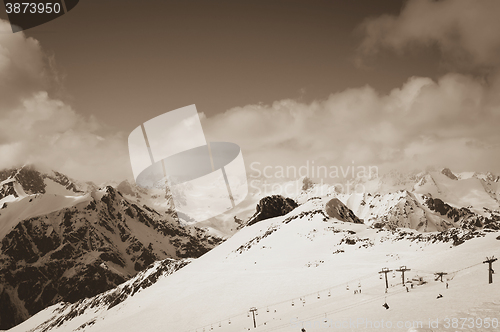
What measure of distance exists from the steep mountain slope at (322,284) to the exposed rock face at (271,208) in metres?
58.8

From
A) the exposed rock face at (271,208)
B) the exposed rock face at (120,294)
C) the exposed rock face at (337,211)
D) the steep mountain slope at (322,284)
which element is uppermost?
the exposed rock face at (271,208)

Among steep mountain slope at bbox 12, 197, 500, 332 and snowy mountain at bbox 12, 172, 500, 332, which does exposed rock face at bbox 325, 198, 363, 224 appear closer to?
snowy mountain at bbox 12, 172, 500, 332

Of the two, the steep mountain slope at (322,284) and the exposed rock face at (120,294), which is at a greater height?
the steep mountain slope at (322,284)

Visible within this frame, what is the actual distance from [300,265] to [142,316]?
4111cm

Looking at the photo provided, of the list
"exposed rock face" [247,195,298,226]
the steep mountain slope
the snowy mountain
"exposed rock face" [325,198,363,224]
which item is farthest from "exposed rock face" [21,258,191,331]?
"exposed rock face" [325,198,363,224]

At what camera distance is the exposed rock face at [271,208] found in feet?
599

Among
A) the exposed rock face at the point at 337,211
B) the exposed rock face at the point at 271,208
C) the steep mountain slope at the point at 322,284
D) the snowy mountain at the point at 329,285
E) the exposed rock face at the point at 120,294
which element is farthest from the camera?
the exposed rock face at the point at 271,208

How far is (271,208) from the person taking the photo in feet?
613

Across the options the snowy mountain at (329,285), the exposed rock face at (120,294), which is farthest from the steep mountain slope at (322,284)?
the exposed rock face at (120,294)

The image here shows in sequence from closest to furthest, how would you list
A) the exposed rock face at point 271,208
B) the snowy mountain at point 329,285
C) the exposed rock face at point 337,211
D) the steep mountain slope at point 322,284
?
the snowy mountain at point 329,285 < the steep mountain slope at point 322,284 < the exposed rock face at point 337,211 < the exposed rock face at point 271,208

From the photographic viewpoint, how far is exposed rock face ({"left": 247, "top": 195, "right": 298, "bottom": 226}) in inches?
7185

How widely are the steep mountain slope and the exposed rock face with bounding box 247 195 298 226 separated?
58766 mm

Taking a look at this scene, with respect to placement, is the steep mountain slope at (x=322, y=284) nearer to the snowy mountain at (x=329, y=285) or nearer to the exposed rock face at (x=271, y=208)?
the snowy mountain at (x=329, y=285)

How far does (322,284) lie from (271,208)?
124489mm
